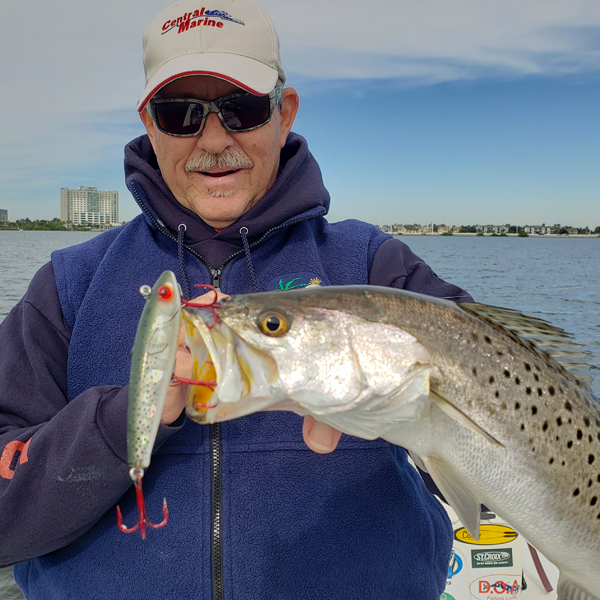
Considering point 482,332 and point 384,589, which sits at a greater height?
point 482,332

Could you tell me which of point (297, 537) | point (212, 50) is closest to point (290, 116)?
point (212, 50)

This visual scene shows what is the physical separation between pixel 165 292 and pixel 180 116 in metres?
1.56

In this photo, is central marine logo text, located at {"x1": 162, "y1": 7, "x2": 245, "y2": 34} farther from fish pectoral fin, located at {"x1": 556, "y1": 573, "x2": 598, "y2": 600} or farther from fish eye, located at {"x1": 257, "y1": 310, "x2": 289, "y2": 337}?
fish pectoral fin, located at {"x1": 556, "y1": 573, "x2": 598, "y2": 600}

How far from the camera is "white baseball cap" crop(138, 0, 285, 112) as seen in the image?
261 cm

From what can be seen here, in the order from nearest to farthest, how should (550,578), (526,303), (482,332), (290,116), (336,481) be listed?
(482,332) → (336,481) → (290,116) → (550,578) → (526,303)

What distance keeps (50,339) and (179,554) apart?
1.10 meters

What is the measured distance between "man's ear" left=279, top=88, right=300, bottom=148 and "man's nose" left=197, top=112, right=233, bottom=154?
18.9 inches

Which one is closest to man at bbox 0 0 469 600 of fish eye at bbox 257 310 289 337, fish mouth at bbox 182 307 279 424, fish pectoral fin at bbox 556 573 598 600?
fish mouth at bbox 182 307 279 424

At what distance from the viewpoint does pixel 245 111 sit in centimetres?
271

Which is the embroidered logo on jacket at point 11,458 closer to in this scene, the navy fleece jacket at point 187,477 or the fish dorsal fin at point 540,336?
the navy fleece jacket at point 187,477

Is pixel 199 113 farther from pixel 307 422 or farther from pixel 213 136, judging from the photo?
pixel 307 422

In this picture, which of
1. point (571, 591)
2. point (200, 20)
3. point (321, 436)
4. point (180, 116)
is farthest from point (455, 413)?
point (200, 20)

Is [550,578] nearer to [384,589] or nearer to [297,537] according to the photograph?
[384,589]

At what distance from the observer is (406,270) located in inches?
107
